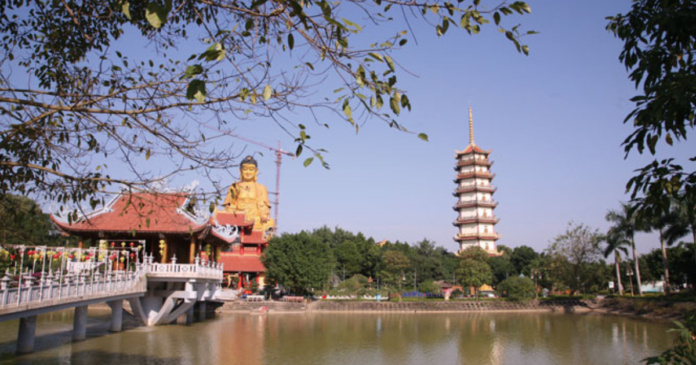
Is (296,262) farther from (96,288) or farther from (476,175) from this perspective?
(476,175)

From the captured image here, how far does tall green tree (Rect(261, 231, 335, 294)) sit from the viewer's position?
27.7 metres

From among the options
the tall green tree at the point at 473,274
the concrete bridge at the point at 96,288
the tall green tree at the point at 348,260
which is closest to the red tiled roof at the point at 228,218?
the concrete bridge at the point at 96,288

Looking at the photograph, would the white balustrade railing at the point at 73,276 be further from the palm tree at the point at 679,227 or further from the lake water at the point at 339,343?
the palm tree at the point at 679,227

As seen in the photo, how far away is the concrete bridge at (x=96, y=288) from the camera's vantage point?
937 centimetres

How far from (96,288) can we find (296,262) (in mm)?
15824

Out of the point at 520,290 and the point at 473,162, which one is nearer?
the point at 520,290

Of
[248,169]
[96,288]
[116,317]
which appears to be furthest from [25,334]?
[248,169]

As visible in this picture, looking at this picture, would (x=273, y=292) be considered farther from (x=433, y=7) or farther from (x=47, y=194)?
(x=433, y=7)

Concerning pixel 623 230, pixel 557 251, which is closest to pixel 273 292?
pixel 557 251

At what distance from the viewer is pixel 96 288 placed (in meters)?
12.3

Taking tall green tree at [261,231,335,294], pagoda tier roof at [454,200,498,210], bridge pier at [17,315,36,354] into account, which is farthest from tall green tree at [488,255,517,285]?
bridge pier at [17,315,36,354]

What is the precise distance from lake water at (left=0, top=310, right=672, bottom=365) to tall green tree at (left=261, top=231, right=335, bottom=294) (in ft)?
17.5

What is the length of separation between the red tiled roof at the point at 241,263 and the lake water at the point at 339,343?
870 cm

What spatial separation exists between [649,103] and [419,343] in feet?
46.6
